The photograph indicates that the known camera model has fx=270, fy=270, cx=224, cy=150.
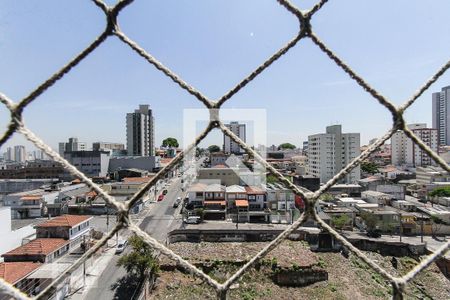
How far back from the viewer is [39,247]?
431 centimetres

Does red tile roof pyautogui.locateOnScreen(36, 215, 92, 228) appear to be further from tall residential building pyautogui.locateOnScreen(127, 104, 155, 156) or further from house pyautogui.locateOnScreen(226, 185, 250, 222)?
tall residential building pyautogui.locateOnScreen(127, 104, 155, 156)

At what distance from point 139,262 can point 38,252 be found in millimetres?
1635

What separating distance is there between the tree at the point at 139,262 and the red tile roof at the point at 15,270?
1.60m

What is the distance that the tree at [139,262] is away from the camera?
16.5 feet

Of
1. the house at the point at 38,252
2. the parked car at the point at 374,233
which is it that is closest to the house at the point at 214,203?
the parked car at the point at 374,233

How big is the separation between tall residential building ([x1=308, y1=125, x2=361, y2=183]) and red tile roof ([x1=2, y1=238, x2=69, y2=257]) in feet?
34.0

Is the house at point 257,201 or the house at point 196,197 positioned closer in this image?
the house at point 257,201

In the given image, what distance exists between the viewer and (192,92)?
1.84 feet

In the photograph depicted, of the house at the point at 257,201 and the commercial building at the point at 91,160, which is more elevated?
the commercial building at the point at 91,160

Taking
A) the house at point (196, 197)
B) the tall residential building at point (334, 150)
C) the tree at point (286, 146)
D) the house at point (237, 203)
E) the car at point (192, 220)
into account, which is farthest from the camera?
the tree at point (286, 146)

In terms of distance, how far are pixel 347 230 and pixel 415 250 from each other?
66.7 inches

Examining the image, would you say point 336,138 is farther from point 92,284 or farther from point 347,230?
point 92,284

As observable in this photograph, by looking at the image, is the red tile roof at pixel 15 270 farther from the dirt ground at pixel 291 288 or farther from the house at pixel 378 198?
the house at pixel 378 198

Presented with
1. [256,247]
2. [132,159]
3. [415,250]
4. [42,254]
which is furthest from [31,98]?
[132,159]
